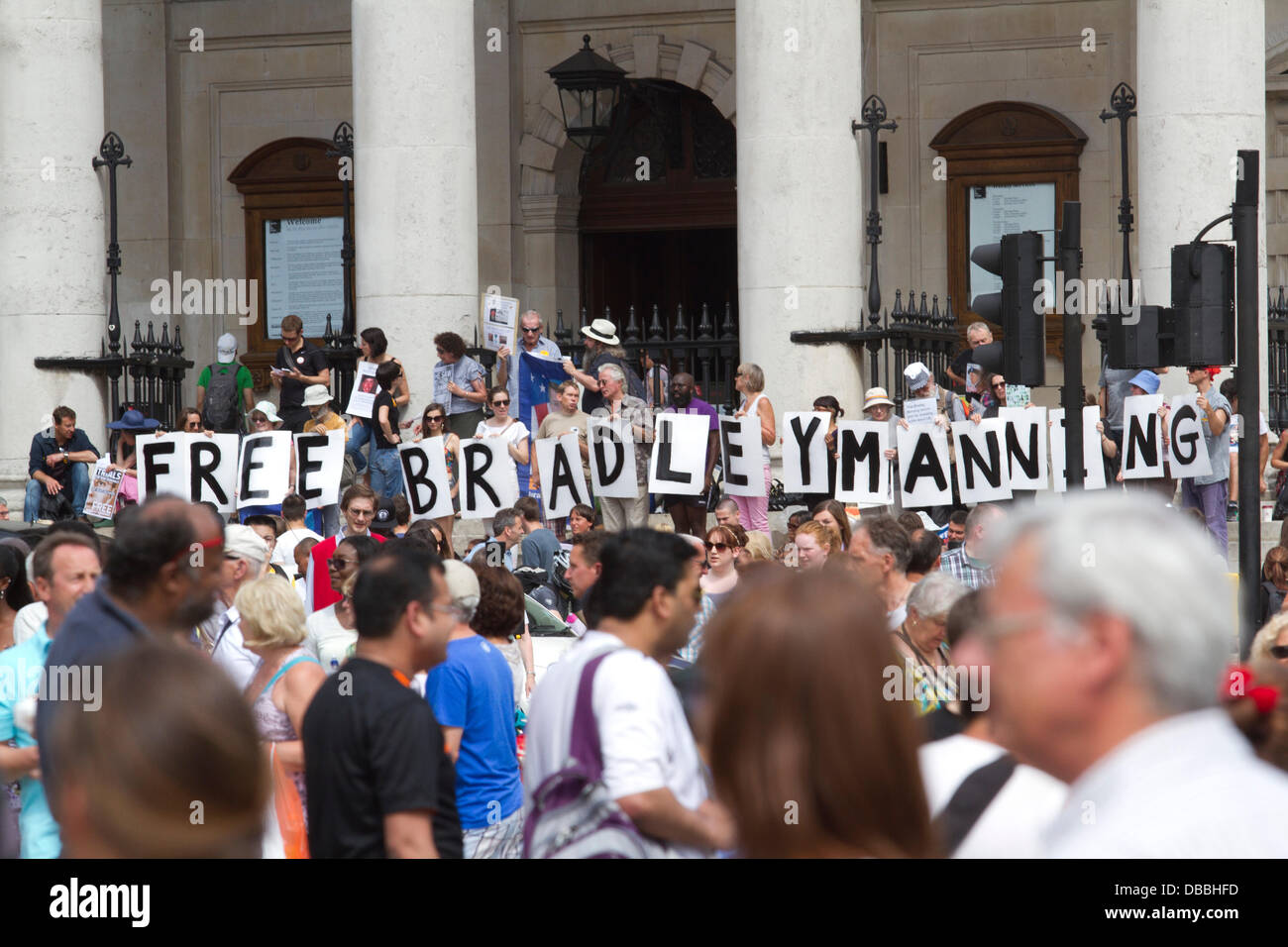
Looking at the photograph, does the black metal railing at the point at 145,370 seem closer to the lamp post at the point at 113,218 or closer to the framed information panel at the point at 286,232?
the lamp post at the point at 113,218

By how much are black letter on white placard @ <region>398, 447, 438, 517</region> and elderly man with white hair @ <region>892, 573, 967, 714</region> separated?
845cm

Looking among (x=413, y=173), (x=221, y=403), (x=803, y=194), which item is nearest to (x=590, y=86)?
(x=413, y=173)

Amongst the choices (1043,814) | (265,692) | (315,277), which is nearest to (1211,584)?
(1043,814)

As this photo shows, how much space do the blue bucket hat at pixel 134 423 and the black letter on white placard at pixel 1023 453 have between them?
7.31 m

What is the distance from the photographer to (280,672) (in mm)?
6461

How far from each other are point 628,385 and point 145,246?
10.1 metres

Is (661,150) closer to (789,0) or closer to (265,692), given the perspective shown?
(789,0)

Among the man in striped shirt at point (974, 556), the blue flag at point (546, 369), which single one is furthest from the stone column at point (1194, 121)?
the man in striped shirt at point (974, 556)

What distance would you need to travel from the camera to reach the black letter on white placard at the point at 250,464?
49.7 feet

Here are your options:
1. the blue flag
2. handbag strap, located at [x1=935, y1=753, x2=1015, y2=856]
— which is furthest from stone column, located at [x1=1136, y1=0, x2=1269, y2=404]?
handbag strap, located at [x1=935, y1=753, x2=1015, y2=856]

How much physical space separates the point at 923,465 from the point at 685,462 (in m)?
1.84

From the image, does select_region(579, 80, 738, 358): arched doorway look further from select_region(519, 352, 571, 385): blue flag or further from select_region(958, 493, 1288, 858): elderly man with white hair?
select_region(958, 493, 1288, 858): elderly man with white hair

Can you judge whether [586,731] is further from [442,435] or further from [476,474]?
[442,435]
